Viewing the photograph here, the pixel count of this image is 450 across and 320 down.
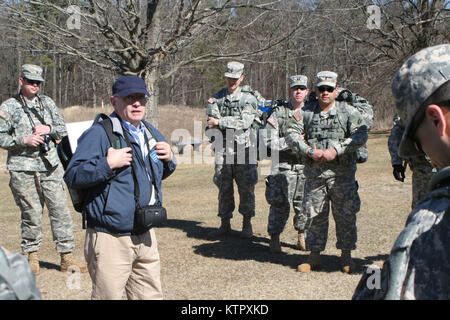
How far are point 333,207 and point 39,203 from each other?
325cm

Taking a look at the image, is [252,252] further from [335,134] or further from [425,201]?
[425,201]

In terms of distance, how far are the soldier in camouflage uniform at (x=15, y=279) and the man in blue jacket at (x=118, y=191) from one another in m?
1.91

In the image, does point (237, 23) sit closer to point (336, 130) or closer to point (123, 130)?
point (336, 130)

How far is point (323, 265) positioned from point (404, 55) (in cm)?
1476

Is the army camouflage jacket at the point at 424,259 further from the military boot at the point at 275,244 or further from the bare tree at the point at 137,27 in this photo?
the bare tree at the point at 137,27

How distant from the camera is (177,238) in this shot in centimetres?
725

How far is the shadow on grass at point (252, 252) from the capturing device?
5.88 m

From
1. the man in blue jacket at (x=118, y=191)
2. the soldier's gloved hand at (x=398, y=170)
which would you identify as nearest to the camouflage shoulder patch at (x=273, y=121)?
the soldier's gloved hand at (x=398, y=170)

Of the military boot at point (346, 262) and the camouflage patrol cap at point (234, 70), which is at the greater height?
the camouflage patrol cap at point (234, 70)

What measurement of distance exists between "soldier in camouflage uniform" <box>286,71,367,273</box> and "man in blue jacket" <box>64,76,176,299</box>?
232 centimetres

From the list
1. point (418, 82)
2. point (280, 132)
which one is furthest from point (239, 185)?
point (418, 82)

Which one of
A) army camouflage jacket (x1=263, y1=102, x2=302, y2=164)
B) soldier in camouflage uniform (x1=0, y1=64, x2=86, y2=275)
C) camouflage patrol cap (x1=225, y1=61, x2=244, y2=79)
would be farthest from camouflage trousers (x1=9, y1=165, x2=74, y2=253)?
camouflage patrol cap (x1=225, y1=61, x2=244, y2=79)

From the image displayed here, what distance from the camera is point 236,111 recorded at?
717cm
